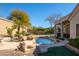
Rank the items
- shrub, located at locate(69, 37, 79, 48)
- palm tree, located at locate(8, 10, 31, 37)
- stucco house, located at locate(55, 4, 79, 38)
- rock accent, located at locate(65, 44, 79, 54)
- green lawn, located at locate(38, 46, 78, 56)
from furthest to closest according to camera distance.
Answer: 1. palm tree, located at locate(8, 10, 31, 37)
2. stucco house, located at locate(55, 4, 79, 38)
3. shrub, located at locate(69, 37, 79, 48)
4. green lawn, located at locate(38, 46, 78, 56)
5. rock accent, located at locate(65, 44, 79, 54)

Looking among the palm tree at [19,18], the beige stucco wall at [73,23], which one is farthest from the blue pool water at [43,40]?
the beige stucco wall at [73,23]

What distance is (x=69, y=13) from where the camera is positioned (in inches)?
391

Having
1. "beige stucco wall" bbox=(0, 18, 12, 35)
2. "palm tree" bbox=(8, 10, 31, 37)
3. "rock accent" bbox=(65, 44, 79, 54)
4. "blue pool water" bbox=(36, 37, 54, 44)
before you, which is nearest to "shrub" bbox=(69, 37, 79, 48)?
"rock accent" bbox=(65, 44, 79, 54)

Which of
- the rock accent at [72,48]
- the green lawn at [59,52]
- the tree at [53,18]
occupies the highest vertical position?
the tree at [53,18]

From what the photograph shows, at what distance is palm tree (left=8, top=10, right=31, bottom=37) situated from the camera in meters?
10.0

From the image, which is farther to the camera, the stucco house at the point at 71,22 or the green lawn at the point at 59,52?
the stucco house at the point at 71,22

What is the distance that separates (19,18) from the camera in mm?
10633

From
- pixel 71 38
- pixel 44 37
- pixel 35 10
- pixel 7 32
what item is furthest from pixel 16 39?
pixel 71 38

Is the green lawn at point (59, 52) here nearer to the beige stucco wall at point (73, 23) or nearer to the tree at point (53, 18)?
the beige stucco wall at point (73, 23)

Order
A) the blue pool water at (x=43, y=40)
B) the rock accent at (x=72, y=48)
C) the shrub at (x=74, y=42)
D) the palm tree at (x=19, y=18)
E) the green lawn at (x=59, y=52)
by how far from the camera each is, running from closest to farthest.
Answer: the rock accent at (x=72, y=48)
the green lawn at (x=59, y=52)
the shrub at (x=74, y=42)
the palm tree at (x=19, y=18)
the blue pool water at (x=43, y=40)

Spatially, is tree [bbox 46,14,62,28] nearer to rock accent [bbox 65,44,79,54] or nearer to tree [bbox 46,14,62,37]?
tree [bbox 46,14,62,37]

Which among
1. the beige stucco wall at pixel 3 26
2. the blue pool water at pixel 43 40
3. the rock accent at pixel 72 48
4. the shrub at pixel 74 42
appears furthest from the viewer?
the beige stucco wall at pixel 3 26

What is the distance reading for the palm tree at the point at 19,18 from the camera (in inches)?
394

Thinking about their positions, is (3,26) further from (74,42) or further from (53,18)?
(74,42)
